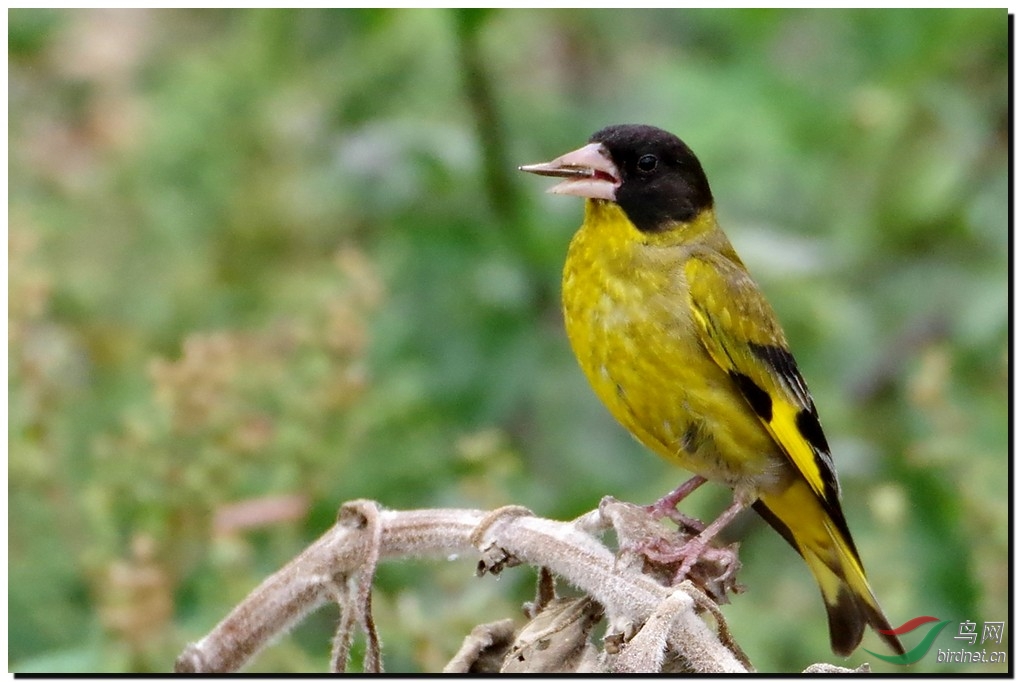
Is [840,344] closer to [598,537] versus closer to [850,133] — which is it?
[850,133]

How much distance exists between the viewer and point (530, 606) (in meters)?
1.90

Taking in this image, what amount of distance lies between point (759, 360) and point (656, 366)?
322 mm

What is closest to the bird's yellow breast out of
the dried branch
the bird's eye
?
the bird's eye

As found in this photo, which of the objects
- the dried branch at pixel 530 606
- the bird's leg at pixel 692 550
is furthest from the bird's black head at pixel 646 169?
the dried branch at pixel 530 606

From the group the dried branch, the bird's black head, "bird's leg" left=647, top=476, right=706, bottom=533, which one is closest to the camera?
the dried branch

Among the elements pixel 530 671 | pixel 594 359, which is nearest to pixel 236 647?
pixel 530 671

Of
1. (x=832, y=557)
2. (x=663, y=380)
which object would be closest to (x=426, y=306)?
(x=663, y=380)

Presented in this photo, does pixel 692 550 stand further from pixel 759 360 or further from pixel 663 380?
pixel 759 360

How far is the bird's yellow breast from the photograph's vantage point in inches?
104

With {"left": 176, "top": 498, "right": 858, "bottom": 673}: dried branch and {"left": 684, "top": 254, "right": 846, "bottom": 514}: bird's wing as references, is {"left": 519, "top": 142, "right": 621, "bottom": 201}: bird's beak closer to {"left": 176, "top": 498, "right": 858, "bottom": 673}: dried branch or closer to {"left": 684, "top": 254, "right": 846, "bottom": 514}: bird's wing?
{"left": 684, "top": 254, "right": 846, "bottom": 514}: bird's wing

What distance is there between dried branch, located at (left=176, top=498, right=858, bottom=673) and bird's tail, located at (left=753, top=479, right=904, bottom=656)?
0.80m

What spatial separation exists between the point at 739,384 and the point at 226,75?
7.94ft

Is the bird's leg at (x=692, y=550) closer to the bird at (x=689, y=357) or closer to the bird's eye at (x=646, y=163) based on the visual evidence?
the bird at (x=689, y=357)

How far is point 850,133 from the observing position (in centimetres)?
428
